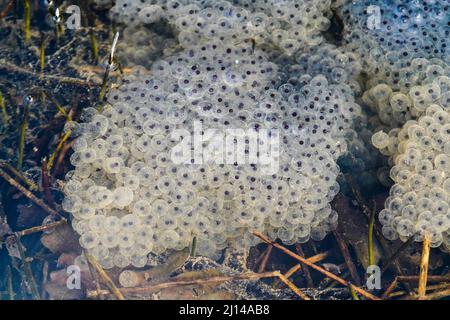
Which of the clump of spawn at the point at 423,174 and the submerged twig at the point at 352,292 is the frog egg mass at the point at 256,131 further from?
the submerged twig at the point at 352,292

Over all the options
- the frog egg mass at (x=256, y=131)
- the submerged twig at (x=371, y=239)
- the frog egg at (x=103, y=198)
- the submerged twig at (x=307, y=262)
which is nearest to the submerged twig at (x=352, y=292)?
the submerged twig at (x=307, y=262)

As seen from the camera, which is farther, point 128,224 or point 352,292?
point 352,292

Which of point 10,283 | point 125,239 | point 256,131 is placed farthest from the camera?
point 10,283

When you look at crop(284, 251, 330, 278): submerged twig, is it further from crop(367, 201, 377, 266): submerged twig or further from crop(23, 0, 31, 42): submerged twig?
crop(23, 0, 31, 42): submerged twig

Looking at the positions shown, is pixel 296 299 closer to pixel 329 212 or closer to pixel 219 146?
pixel 329 212

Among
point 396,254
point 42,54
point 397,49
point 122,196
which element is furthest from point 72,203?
point 397,49

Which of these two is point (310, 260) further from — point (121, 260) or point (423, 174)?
point (121, 260)

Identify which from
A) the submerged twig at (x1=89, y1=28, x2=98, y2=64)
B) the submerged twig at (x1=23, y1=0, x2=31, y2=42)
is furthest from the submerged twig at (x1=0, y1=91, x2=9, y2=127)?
the submerged twig at (x1=89, y1=28, x2=98, y2=64)

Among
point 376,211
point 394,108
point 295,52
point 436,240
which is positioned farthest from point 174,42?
point 436,240
